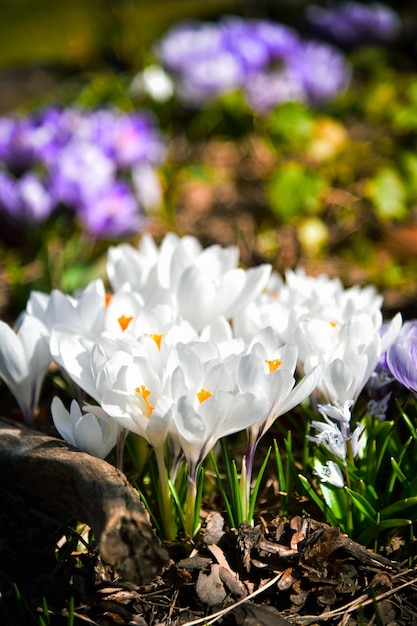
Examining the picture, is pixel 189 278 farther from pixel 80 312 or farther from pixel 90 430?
pixel 90 430

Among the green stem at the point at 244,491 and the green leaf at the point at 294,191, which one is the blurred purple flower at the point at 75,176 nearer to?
the green leaf at the point at 294,191

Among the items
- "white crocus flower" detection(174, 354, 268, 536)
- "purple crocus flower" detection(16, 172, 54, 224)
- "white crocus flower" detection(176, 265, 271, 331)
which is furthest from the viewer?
"purple crocus flower" detection(16, 172, 54, 224)

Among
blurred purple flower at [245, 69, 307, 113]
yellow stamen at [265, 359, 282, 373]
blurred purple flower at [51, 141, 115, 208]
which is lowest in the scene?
blurred purple flower at [245, 69, 307, 113]

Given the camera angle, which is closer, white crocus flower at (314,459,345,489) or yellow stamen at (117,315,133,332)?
white crocus flower at (314,459,345,489)

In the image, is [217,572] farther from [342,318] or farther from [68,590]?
[342,318]

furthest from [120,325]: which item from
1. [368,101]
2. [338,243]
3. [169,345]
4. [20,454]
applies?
[368,101]

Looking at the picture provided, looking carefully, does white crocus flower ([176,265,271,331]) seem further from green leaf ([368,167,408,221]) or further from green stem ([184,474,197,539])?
green leaf ([368,167,408,221])

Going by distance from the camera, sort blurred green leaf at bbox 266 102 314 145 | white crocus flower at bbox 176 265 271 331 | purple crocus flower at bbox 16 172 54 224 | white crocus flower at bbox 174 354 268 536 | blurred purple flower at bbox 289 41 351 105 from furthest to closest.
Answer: blurred purple flower at bbox 289 41 351 105 < blurred green leaf at bbox 266 102 314 145 < purple crocus flower at bbox 16 172 54 224 < white crocus flower at bbox 176 265 271 331 < white crocus flower at bbox 174 354 268 536

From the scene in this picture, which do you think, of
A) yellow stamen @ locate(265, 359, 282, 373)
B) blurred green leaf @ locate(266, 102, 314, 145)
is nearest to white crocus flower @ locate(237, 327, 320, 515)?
yellow stamen @ locate(265, 359, 282, 373)
